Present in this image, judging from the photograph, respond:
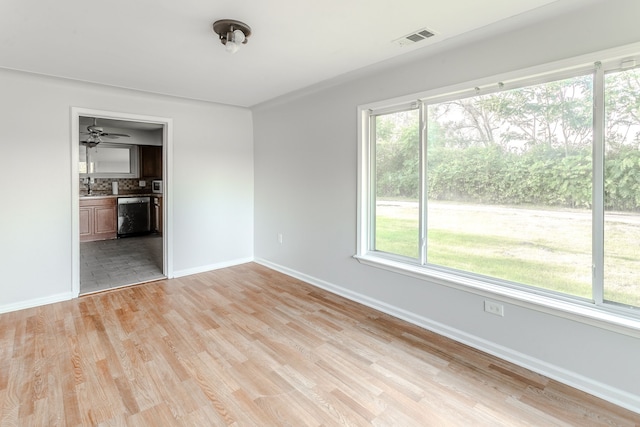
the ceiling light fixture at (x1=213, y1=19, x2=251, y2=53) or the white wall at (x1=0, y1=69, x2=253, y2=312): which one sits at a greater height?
the ceiling light fixture at (x1=213, y1=19, x2=251, y2=53)

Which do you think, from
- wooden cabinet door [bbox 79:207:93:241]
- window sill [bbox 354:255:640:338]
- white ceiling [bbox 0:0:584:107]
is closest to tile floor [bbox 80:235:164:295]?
wooden cabinet door [bbox 79:207:93:241]

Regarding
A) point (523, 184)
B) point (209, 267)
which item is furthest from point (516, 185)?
point (209, 267)

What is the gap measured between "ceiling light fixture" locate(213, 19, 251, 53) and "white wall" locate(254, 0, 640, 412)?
139cm

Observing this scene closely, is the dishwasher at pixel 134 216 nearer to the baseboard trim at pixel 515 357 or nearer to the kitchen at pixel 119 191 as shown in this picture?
the kitchen at pixel 119 191

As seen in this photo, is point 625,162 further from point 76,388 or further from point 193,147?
point 193,147

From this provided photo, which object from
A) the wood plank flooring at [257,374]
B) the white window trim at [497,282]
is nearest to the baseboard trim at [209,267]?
the wood plank flooring at [257,374]

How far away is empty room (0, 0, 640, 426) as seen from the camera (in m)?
1.92

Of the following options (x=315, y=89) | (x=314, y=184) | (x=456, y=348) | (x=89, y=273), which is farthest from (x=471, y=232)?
(x=89, y=273)

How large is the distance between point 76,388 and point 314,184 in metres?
2.84

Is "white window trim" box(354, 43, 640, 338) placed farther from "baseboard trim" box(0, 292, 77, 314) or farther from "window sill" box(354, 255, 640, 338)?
"baseboard trim" box(0, 292, 77, 314)

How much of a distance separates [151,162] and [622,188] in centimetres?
866

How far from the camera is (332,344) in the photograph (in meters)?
2.59

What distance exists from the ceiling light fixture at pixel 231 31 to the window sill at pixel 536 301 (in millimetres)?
2307

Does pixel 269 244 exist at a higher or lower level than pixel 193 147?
lower
